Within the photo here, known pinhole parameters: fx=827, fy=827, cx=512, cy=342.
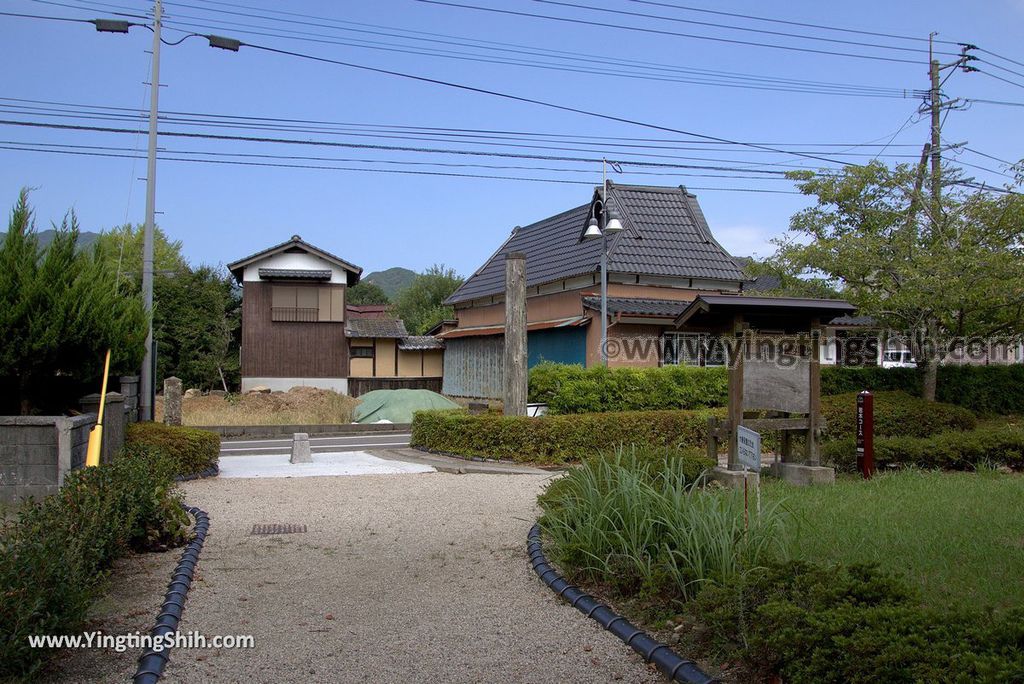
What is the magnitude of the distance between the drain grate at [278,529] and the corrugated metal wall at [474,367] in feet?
61.5

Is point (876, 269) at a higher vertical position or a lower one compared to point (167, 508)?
higher

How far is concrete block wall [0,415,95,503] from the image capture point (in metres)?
8.85

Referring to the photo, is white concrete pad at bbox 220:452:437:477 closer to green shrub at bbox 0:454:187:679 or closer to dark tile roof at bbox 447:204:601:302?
green shrub at bbox 0:454:187:679

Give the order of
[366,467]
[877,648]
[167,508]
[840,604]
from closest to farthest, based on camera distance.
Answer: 1. [877,648]
2. [840,604]
3. [167,508]
4. [366,467]

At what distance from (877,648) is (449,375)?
31.5m

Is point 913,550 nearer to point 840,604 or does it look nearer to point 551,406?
point 840,604

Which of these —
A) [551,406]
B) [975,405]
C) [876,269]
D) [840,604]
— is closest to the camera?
[840,604]

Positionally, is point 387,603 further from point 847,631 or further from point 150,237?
point 150,237

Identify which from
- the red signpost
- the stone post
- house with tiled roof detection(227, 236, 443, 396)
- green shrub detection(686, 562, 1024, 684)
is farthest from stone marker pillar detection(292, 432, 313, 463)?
house with tiled roof detection(227, 236, 443, 396)

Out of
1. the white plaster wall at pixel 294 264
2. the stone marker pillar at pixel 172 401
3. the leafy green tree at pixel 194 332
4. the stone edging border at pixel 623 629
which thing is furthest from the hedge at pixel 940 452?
the leafy green tree at pixel 194 332

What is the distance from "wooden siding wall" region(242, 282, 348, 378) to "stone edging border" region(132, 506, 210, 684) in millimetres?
26188

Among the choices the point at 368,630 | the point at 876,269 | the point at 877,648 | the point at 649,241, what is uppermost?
the point at 649,241

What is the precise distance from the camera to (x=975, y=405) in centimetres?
2105

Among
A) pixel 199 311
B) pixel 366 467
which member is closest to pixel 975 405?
pixel 366 467
